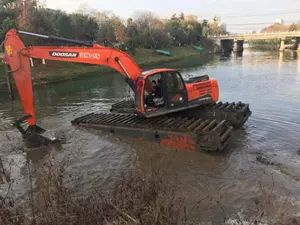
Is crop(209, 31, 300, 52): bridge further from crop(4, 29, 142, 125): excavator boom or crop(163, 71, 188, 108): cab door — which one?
crop(4, 29, 142, 125): excavator boom

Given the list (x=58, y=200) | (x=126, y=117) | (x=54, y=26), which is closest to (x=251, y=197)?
(x=58, y=200)

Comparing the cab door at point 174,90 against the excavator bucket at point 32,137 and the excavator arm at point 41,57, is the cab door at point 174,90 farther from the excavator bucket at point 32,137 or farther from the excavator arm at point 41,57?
the excavator bucket at point 32,137

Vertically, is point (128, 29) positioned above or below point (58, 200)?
above

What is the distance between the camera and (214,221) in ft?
17.6

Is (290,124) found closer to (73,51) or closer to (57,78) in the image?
(73,51)

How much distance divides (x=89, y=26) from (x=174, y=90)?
3983 cm

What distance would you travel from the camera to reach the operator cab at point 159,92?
9.60m

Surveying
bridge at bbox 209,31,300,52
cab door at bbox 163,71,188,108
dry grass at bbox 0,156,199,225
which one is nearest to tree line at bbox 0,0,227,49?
bridge at bbox 209,31,300,52

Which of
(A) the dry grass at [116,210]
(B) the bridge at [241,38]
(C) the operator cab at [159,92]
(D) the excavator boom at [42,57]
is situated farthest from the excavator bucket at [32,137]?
(B) the bridge at [241,38]

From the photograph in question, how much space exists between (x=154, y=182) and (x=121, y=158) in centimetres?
451

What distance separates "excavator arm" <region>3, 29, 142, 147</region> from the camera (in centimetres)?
889

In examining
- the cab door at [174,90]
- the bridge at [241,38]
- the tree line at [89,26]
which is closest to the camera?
the cab door at [174,90]

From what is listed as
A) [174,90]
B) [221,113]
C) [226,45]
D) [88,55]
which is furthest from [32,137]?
[226,45]

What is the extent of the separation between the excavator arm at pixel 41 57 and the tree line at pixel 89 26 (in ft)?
40.0
